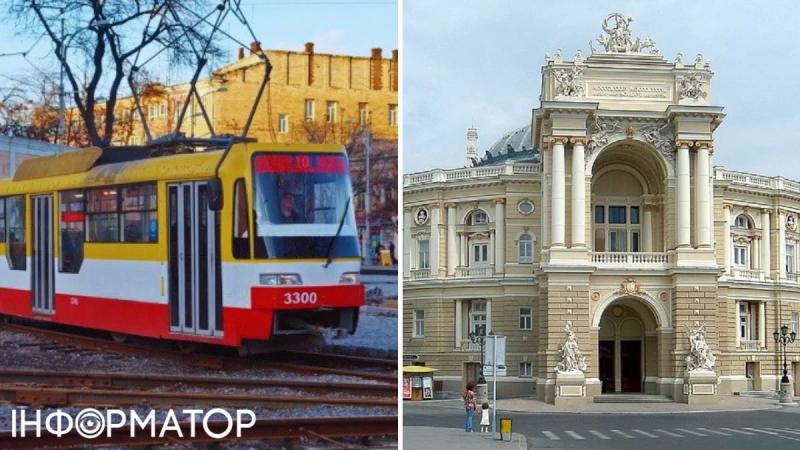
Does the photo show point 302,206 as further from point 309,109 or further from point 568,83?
point 568,83

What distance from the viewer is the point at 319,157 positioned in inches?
513

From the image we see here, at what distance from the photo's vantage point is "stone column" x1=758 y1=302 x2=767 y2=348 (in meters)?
50.4

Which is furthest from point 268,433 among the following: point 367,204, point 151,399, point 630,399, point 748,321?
point 748,321

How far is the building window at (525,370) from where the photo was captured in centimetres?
4900

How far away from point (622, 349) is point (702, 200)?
7.53 metres

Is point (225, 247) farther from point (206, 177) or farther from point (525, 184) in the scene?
point (525, 184)

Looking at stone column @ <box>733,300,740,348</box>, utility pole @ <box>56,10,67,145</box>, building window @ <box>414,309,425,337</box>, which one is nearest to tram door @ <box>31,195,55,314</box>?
utility pole @ <box>56,10,67,145</box>

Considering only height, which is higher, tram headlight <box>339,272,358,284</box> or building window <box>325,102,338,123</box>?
building window <box>325,102,338,123</box>

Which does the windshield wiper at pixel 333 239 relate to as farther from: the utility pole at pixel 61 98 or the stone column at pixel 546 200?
the stone column at pixel 546 200

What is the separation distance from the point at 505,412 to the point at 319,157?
29.2 meters

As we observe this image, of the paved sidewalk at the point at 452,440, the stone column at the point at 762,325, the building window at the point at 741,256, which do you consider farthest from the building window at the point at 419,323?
the paved sidewalk at the point at 452,440

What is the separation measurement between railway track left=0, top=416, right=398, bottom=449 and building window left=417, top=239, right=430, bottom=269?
39.9 m

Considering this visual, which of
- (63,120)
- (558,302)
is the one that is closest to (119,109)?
(63,120)

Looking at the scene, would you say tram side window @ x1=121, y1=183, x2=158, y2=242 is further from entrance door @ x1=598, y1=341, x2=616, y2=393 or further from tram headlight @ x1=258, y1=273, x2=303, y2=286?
entrance door @ x1=598, y1=341, x2=616, y2=393
